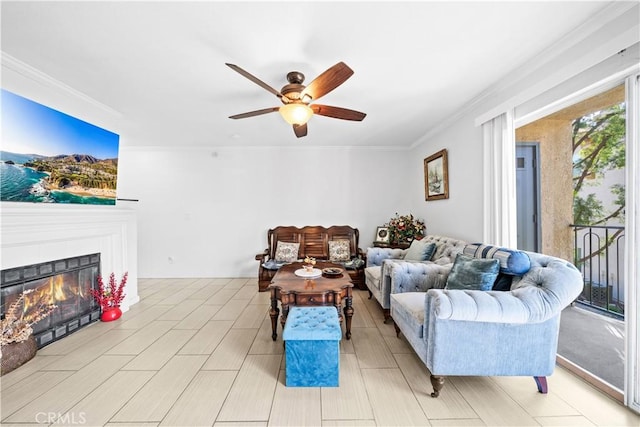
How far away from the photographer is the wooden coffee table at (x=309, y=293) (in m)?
2.34

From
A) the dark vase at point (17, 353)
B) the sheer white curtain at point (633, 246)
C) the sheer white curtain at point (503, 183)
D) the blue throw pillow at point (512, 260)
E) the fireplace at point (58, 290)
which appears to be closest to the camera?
the sheer white curtain at point (633, 246)

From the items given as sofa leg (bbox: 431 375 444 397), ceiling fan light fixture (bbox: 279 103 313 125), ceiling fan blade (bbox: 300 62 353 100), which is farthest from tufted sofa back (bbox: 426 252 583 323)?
ceiling fan light fixture (bbox: 279 103 313 125)

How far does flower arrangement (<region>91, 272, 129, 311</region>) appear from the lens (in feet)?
9.78

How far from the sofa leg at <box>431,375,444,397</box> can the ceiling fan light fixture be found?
223 centimetres

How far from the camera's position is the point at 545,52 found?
196cm

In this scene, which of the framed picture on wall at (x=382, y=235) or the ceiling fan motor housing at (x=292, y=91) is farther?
the framed picture on wall at (x=382, y=235)

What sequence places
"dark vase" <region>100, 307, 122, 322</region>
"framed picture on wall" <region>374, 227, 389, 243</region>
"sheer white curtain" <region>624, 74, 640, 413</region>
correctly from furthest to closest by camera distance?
"framed picture on wall" <region>374, 227, 389, 243</region> < "dark vase" <region>100, 307, 122, 322</region> < "sheer white curtain" <region>624, 74, 640, 413</region>

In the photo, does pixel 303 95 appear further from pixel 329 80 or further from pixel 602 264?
pixel 602 264

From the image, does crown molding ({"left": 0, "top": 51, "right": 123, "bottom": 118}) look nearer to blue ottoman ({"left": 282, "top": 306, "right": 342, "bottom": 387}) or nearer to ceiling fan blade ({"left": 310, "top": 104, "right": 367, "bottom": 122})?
ceiling fan blade ({"left": 310, "top": 104, "right": 367, "bottom": 122})

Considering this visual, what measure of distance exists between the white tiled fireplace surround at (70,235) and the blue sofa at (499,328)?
3.44 m

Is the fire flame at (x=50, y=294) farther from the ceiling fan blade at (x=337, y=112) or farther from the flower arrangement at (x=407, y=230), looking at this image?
the flower arrangement at (x=407, y=230)

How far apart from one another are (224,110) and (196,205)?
2400mm

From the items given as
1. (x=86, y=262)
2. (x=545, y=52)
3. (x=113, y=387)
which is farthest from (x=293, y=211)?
(x=545, y=52)

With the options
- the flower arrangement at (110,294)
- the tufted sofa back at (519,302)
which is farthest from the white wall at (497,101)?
the flower arrangement at (110,294)
